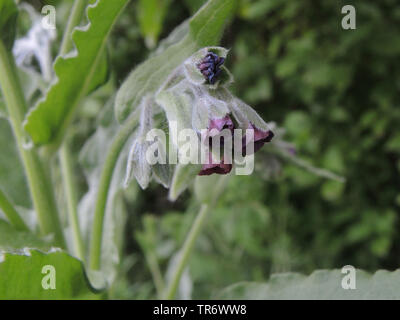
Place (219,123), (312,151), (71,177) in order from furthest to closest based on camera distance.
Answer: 1. (312,151)
2. (71,177)
3. (219,123)

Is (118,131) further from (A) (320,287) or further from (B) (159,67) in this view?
(A) (320,287)

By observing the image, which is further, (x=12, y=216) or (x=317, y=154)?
(x=317, y=154)

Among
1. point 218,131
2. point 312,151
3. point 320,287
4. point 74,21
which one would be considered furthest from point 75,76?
point 312,151

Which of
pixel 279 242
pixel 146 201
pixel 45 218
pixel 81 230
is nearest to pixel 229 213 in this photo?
pixel 279 242

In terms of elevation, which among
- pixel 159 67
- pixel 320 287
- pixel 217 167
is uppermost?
pixel 159 67

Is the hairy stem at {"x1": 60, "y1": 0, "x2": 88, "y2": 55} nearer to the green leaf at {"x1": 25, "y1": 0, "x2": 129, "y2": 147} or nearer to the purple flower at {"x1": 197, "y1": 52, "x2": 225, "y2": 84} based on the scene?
the green leaf at {"x1": 25, "y1": 0, "x2": 129, "y2": 147}

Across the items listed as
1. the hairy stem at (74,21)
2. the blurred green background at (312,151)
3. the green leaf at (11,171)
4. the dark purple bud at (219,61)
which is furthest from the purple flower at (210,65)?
the blurred green background at (312,151)

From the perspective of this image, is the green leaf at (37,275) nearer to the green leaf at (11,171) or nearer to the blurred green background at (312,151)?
the green leaf at (11,171)
